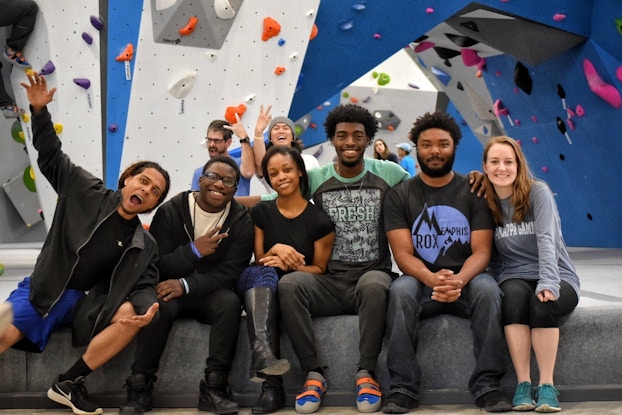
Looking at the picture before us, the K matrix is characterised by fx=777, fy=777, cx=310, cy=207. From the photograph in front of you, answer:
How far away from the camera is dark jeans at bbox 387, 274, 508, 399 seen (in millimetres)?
3211

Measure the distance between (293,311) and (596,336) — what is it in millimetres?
1361

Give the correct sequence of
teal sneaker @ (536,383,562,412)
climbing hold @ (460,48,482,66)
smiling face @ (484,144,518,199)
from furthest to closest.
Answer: climbing hold @ (460,48,482,66)
smiling face @ (484,144,518,199)
teal sneaker @ (536,383,562,412)

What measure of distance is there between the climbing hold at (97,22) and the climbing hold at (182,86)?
0.70 m

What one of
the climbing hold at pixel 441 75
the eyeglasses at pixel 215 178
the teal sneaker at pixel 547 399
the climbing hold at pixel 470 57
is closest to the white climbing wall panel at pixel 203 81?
the eyeglasses at pixel 215 178

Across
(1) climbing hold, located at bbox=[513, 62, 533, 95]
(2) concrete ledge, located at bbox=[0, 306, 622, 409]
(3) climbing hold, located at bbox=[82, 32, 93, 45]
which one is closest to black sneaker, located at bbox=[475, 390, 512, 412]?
(2) concrete ledge, located at bbox=[0, 306, 622, 409]

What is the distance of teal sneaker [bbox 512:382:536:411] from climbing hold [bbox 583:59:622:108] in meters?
4.76

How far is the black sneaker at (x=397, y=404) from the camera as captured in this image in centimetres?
314

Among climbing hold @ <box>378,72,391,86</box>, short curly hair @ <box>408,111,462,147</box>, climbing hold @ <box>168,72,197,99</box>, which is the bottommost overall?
short curly hair @ <box>408,111,462,147</box>

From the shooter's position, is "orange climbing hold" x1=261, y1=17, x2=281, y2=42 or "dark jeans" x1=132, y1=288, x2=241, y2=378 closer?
"dark jeans" x1=132, y1=288, x2=241, y2=378

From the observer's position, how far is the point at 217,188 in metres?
3.51

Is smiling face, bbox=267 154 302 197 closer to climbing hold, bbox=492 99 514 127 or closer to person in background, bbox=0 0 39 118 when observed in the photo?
person in background, bbox=0 0 39 118

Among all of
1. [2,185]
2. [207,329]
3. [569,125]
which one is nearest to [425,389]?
[207,329]

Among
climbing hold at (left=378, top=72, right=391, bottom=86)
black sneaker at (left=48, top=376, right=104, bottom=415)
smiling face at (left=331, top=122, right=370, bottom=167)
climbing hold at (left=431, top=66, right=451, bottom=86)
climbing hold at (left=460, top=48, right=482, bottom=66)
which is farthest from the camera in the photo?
climbing hold at (left=378, top=72, right=391, bottom=86)

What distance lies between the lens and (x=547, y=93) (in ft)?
27.5
